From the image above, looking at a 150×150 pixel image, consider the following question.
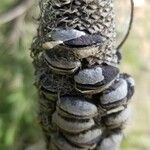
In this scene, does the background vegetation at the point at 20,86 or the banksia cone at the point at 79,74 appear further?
the background vegetation at the point at 20,86

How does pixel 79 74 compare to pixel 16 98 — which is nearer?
pixel 79 74

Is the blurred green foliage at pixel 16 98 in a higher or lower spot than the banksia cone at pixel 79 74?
lower

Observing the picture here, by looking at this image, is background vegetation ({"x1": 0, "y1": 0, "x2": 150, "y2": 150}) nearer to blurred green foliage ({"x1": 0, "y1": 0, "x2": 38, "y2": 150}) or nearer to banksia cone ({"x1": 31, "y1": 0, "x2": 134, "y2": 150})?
blurred green foliage ({"x1": 0, "y1": 0, "x2": 38, "y2": 150})

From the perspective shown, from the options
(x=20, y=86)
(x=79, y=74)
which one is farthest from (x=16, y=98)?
(x=79, y=74)

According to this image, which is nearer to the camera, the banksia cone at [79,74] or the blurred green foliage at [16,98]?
the banksia cone at [79,74]

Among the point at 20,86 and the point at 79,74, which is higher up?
the point at 79,74

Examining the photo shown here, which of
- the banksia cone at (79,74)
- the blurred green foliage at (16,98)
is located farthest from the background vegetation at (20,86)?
the banksia cone at (79,74)

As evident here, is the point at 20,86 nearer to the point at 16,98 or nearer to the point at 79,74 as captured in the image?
the point at 16,98

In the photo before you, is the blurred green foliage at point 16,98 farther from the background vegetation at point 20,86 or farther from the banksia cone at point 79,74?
the banksia cone at point 79,74

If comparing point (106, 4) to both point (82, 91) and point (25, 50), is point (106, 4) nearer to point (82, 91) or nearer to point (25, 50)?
point (82, 91)
